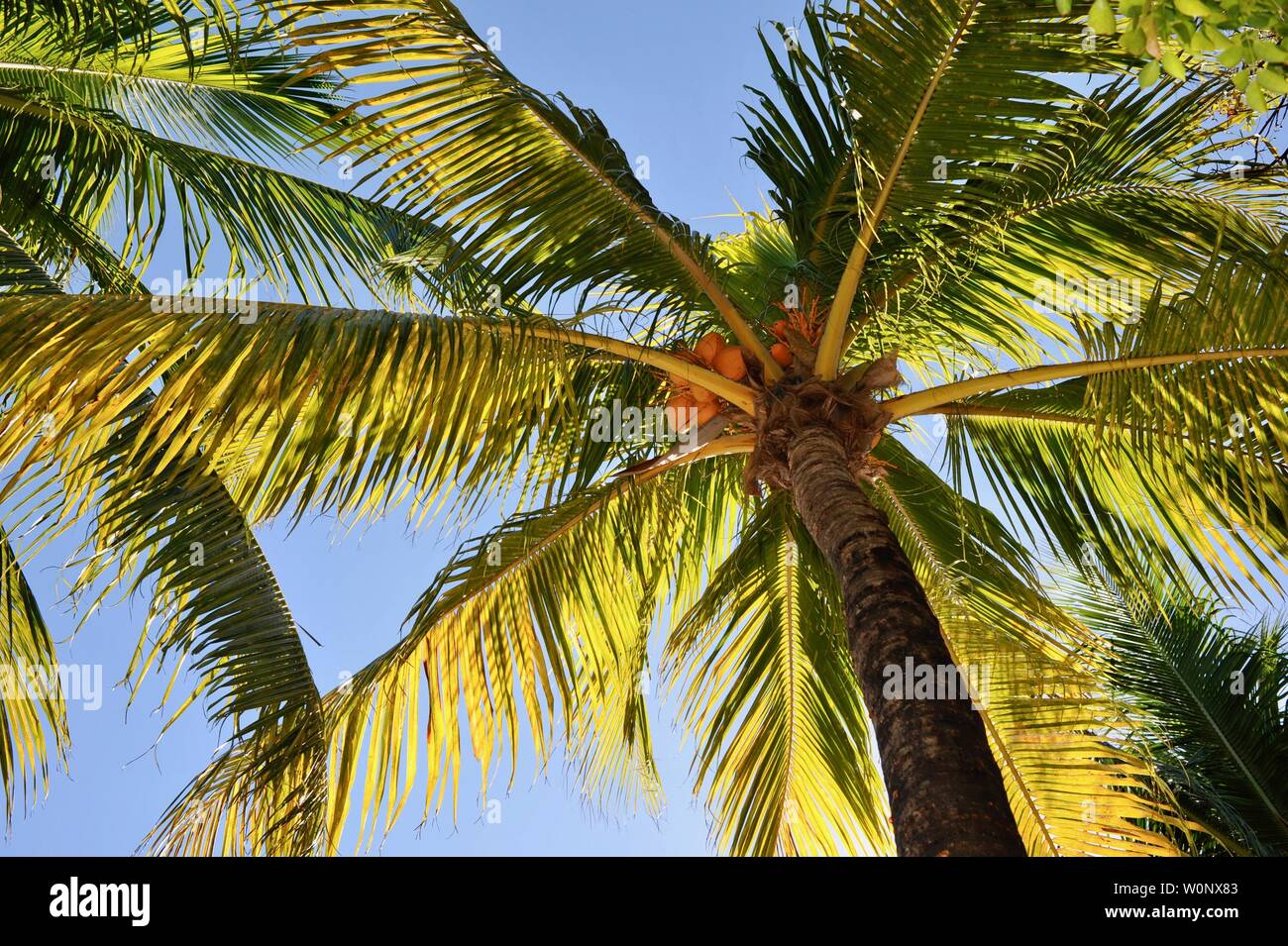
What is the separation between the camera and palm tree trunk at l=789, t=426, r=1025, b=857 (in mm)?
3082

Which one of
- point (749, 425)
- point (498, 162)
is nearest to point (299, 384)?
point (498, 162)

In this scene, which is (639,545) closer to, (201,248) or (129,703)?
(129,703)

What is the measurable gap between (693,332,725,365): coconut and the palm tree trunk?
0.71 meters

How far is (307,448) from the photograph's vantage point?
4258 millimetres

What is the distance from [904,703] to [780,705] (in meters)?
2.94

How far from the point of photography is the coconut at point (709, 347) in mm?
5133

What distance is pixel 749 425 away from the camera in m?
5.30

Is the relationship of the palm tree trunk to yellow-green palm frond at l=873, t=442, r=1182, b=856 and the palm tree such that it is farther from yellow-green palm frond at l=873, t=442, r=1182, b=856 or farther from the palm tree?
yellow-green palm frond at l=873, t=442, r=1182, b=856

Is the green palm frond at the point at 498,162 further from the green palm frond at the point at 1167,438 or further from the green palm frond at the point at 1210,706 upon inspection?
the green palm frond at the point at 1210,706

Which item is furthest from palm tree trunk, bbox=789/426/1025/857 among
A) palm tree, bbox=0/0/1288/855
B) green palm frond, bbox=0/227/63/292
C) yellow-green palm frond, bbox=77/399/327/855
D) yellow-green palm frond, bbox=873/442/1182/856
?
green palm frond, bbox=0/227/63/292

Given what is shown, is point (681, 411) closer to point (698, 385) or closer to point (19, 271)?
point (698, 385)

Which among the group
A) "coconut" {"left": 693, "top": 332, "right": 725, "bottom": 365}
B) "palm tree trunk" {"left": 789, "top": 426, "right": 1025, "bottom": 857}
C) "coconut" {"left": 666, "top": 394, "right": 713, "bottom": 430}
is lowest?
"palm tree trunk" {"left": 789, "top": 426, "right": 1025, "bottom": 857}

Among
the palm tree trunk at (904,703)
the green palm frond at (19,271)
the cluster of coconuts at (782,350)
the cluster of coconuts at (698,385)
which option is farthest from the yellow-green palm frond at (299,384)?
the green palm frond at (19,271)

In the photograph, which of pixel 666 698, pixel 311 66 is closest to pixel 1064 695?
pixel 666 698
